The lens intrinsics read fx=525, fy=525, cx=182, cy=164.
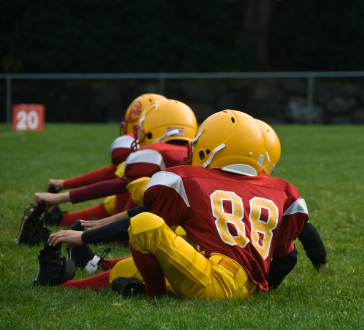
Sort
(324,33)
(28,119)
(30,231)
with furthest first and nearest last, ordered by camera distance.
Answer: (324,33)
(28,119)
(30,231)

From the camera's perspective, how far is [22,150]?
11109 millimetres

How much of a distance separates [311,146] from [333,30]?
12.2 metres

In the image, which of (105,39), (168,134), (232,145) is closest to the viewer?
(232,145)

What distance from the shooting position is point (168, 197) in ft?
9.02

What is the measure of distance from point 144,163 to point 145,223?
132cm

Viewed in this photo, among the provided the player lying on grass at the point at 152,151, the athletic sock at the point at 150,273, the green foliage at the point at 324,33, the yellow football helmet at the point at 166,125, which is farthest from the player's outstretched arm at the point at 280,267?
the green foliage at the point at 324,33

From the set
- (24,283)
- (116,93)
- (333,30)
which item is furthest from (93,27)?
(24,283)

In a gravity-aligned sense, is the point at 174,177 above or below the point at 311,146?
above

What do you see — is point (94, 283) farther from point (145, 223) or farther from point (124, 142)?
point (124, 142)

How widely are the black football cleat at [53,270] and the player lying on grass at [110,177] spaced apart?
1459 mm

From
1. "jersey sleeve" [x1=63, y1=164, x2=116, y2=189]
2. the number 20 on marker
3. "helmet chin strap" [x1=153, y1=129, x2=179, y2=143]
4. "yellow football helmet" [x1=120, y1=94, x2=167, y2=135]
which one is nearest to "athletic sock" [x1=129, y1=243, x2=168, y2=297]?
"helmet chin strap" [x1=153, y1=129, x2=179, y2=143]

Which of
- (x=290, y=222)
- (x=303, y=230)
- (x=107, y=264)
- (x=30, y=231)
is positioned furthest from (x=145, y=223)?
(x=30, y=231)

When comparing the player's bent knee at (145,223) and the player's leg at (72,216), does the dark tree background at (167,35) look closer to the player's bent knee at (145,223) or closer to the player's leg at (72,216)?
the player's leg at (72,216)

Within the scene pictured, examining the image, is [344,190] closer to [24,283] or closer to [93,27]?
[24,283]
